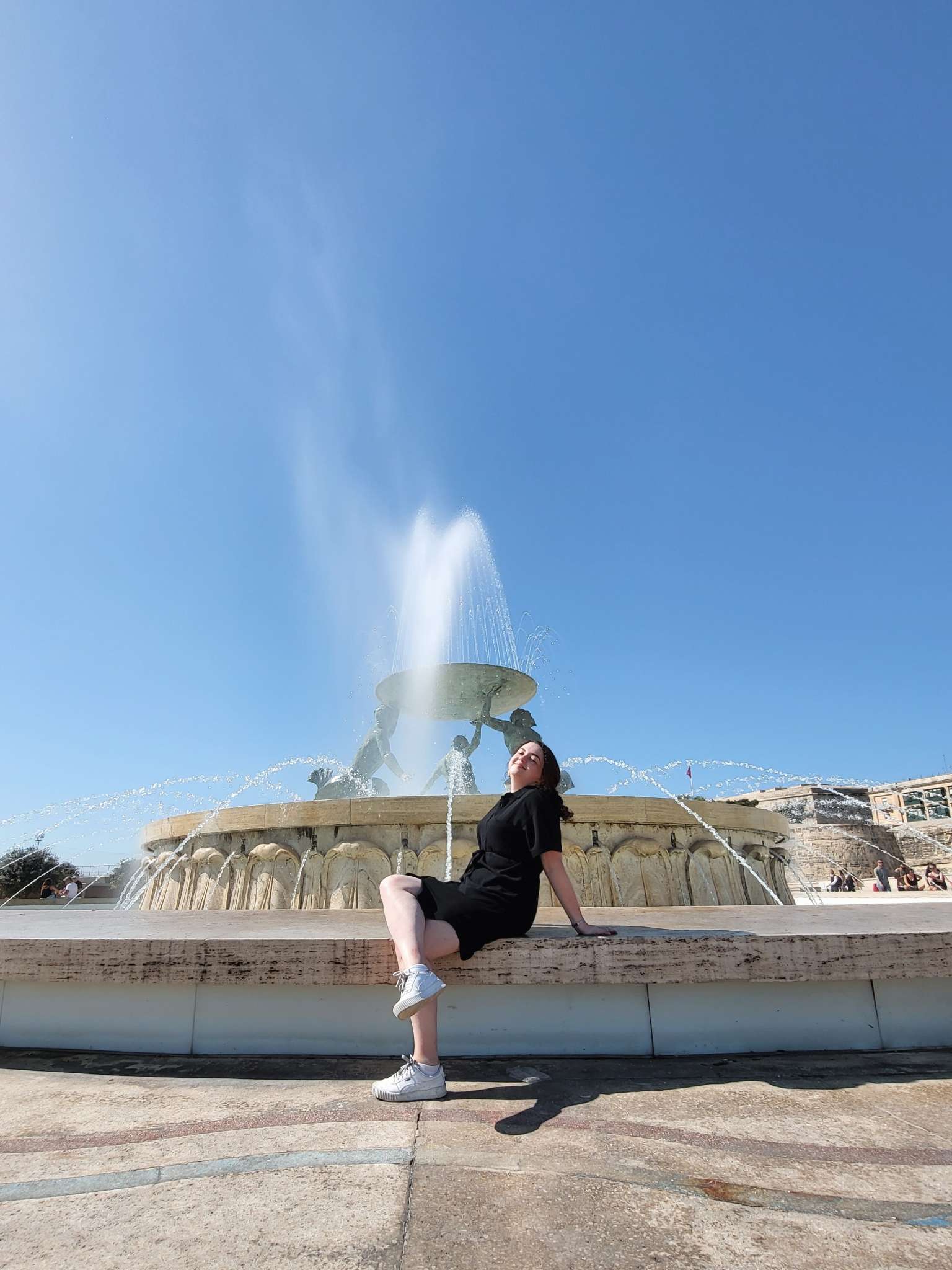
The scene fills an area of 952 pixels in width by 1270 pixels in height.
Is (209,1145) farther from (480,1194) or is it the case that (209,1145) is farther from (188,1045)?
(188,1045)

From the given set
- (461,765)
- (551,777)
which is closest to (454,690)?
(461,765)

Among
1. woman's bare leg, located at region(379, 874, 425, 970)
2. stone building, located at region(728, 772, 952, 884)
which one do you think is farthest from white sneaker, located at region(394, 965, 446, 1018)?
stone building, located at region(728, 772, 952, 884)

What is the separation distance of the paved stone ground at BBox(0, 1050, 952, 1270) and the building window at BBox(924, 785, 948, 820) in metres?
60.8

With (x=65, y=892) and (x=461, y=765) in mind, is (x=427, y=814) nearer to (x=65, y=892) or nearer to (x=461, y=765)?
(x=461, y=765)

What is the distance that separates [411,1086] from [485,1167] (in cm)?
52

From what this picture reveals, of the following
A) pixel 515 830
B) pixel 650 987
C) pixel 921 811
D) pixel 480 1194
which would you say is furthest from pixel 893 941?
pixel 921 811

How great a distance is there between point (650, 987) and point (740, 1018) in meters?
0.37

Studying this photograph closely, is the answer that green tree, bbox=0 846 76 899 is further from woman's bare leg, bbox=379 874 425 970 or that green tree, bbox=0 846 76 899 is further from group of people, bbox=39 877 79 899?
woman's bare leg, bbox=379 874 425 970

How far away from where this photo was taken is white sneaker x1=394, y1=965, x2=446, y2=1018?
89.5 inches

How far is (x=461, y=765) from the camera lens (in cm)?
1416

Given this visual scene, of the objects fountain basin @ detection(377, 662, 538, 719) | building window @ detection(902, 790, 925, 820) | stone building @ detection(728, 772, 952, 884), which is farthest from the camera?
building window @ detection(902, 790, 925, 820)

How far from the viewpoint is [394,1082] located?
2250mm

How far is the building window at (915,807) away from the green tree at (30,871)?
5610 centimetres

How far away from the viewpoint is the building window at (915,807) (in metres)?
56.8
